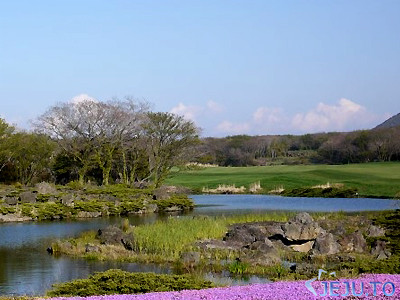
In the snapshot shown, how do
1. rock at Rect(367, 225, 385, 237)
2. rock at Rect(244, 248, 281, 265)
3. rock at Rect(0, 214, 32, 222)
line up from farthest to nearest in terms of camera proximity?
rock at Rect(0, 214, 32, 222)
rock at Rect(367, 225, 385, 237)
rock at Rect(244, 248, 281, 265)

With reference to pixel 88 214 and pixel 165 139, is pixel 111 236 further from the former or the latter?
pixel 165 139

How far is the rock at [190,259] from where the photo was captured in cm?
2281

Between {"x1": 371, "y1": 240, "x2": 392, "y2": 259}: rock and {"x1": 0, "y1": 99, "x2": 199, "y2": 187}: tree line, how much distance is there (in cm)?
3898

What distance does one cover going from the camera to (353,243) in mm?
26422

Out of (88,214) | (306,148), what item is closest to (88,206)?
(88,214)

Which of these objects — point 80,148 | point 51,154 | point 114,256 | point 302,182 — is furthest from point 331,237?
point 302,182

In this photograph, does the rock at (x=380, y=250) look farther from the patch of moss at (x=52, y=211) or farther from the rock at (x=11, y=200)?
the rock at (x=11, y=200)

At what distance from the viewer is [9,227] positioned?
38.8 meters

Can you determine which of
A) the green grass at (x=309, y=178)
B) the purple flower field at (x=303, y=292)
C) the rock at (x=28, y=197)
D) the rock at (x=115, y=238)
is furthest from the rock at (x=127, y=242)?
the green grass at (x=309, y=178)

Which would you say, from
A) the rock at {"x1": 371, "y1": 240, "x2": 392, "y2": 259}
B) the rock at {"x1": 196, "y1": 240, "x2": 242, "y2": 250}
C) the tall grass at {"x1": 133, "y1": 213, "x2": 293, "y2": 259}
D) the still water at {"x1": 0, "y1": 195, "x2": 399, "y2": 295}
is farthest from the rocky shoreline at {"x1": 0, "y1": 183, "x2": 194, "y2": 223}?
the rock at {"x1": 371, "y1": 240, "x2": 392, "y2": 259}

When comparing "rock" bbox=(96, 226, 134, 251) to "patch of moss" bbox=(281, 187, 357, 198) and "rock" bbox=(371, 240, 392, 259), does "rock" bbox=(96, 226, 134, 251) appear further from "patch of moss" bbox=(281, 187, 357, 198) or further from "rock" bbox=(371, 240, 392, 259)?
"patch of moss" bbox=(281, 187, 357, 198)

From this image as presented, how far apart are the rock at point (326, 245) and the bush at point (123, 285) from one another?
38.2 ft

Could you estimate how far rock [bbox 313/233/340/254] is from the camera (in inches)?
987

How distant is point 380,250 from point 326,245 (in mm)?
2110
